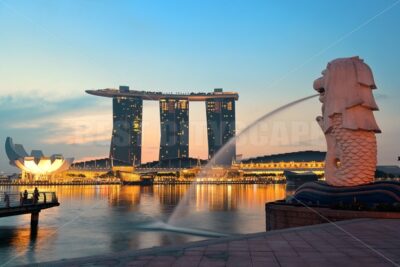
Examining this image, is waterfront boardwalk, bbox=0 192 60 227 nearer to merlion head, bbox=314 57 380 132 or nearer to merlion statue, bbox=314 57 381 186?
merlion statue, bbox=314 57 381 186

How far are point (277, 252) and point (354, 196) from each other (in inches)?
542

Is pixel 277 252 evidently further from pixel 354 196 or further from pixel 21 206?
pixel 21 206

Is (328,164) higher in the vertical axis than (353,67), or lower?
lower

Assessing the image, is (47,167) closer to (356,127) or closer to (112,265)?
(356,127)

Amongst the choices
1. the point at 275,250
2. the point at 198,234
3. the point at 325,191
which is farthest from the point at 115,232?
the point at 275,250

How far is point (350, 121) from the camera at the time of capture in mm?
24844

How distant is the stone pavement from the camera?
9688 mm

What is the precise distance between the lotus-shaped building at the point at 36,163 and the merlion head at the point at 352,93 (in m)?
146

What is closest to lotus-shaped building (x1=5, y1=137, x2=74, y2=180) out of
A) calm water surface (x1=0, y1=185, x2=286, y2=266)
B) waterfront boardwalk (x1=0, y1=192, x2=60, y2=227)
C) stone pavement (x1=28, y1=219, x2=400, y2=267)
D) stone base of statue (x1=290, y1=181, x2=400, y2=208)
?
calm water surface (x1=0, y1=185, x2=286, y2=266)

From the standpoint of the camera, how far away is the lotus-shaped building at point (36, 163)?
156250mm

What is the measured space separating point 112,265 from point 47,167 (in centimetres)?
15826

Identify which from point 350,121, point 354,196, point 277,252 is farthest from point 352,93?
point 277,252

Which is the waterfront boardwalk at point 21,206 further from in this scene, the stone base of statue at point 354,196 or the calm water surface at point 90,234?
the stone base of statue at point 354,196

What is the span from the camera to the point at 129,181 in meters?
177
